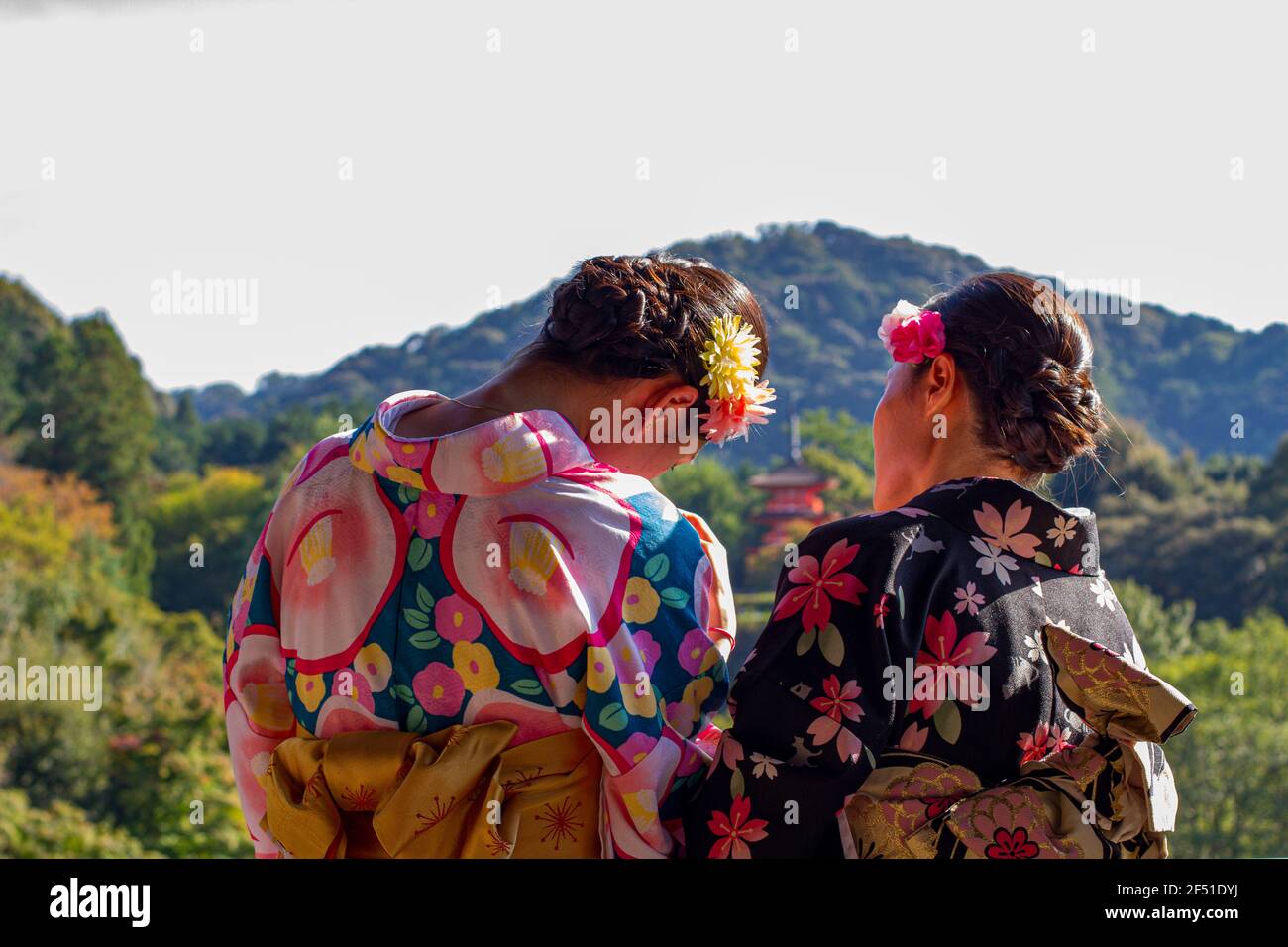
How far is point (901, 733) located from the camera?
1.66 metres

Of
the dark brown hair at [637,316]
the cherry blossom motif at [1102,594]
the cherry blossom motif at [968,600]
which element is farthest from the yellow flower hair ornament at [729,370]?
the cherry blossom motif at [1102,594]

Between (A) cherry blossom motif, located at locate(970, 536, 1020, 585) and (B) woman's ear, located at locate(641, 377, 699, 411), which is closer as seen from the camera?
(A) cherry blossom motif, located at locate(970, 536, 1020, 585)

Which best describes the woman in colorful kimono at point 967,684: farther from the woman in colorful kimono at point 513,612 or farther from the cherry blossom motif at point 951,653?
the woman in colorful kimono at point 513,612

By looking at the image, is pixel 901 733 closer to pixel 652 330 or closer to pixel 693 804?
pixel 693 804

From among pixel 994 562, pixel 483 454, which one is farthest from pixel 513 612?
pixel 994 562

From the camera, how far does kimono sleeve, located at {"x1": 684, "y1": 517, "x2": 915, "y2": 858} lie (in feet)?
5.34

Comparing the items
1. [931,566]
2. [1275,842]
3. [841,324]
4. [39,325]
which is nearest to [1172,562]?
[1275,842]

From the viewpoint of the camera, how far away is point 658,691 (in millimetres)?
1735

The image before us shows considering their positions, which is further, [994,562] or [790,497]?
[790,497]

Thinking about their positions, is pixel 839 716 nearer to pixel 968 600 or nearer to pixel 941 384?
pixel 968 600

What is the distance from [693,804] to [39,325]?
48981mm

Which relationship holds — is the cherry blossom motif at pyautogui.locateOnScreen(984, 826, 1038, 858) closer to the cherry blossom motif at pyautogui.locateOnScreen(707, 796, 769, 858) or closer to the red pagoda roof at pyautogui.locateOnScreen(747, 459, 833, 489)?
the cherry blossom motif at pyautogui.locateOnScreen(707, 796, 769, 858)

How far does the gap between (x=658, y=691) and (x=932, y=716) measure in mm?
342

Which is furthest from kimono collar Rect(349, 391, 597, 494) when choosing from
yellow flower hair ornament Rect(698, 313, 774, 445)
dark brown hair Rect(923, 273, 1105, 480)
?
dark brown hair Rect(923, 273, 1105, 480)
